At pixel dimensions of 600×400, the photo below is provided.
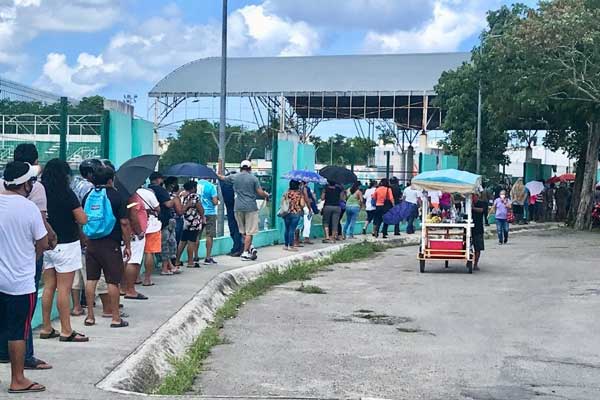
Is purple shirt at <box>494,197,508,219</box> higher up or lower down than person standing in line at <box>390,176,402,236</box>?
lower down

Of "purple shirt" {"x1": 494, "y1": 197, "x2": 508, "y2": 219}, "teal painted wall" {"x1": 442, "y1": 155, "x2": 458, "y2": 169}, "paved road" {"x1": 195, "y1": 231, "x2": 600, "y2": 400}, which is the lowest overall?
"paved road" {"x1": 195, "y1": 231, "x2": 600, "y2": 400}

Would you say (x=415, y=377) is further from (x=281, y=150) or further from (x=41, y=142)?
(x=281, y=150)

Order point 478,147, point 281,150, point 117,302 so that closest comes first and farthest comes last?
1. point 117,302
2. point 281,150
3. point 478,147

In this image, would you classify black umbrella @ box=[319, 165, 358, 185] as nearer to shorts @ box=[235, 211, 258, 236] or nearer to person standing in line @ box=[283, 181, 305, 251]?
person standing in line @ box=[283, 181, 305, 251]

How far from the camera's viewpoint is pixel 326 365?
29.6ft

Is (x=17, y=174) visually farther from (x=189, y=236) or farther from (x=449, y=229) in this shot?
(x=449, y=229)

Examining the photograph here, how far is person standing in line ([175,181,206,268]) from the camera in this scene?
1477 centimetres

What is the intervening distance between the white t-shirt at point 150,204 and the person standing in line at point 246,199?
12.9 feet

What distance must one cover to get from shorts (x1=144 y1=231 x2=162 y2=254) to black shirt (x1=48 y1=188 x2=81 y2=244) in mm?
4213

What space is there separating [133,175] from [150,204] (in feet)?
5.06

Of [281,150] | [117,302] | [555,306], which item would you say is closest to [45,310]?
[117,302]

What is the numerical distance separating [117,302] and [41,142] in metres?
2.96

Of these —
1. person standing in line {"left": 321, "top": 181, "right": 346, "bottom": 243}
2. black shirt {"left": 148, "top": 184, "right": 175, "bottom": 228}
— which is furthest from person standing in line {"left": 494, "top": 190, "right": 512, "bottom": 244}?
black shirt {"left": 148, "top": 184, "right": 175, "bottom": 228}

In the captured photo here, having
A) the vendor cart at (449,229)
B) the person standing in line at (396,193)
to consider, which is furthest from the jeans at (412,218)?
the vendor cart at (449,229)
